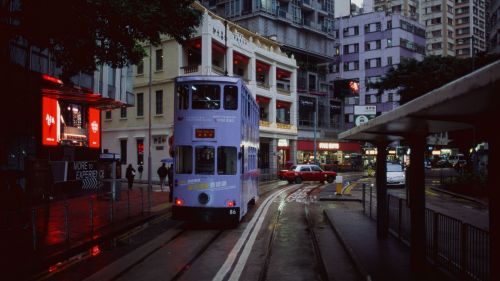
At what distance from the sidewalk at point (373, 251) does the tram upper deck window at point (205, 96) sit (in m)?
5.37

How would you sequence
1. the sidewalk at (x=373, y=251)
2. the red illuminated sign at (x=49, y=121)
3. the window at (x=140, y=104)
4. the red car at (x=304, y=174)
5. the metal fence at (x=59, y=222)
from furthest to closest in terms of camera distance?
1. the window at (x=140, y=104)
2. the red car at (x=304, y=174)
3. the red illuminated sign at (x=49, y=121)
4. the metal fence at (x=59, y=222)
5. the sidewalk at (x=373, y=251)

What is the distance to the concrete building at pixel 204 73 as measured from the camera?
4047 centimetres

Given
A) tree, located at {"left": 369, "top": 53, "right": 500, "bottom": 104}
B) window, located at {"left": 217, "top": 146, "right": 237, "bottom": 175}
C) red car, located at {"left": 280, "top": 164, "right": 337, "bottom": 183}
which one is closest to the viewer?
window, located at {"left": 217, "top": 146, "right": 237, "bottom": 175}

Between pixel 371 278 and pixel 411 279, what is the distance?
0.69 m

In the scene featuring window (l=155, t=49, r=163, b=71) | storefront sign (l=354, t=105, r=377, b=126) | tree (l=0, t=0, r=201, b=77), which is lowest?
storefront sign (l=354, t=105, r=377, b=126)

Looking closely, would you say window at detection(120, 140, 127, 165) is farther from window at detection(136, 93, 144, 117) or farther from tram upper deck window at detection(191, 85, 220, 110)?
tram upper deck window at detection(191, 85, 220, 110)

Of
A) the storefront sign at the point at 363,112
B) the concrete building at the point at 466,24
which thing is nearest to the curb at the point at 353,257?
the storefront sign at the point at 363,112

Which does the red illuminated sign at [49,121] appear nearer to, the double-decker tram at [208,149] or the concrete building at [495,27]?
the double-decker tram at [208,149]

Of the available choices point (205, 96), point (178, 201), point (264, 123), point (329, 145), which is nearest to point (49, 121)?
point (178, 201)

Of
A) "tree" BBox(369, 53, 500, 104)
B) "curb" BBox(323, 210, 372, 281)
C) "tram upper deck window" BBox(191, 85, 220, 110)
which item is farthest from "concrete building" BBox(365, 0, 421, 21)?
"curb" BBox(323, 210, 372, 281)

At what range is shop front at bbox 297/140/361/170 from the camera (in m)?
60.7

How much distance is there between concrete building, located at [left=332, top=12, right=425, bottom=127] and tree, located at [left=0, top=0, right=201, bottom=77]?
6794 centimetres

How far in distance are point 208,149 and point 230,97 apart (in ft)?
5.84

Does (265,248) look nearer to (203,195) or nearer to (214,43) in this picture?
(203,195)
